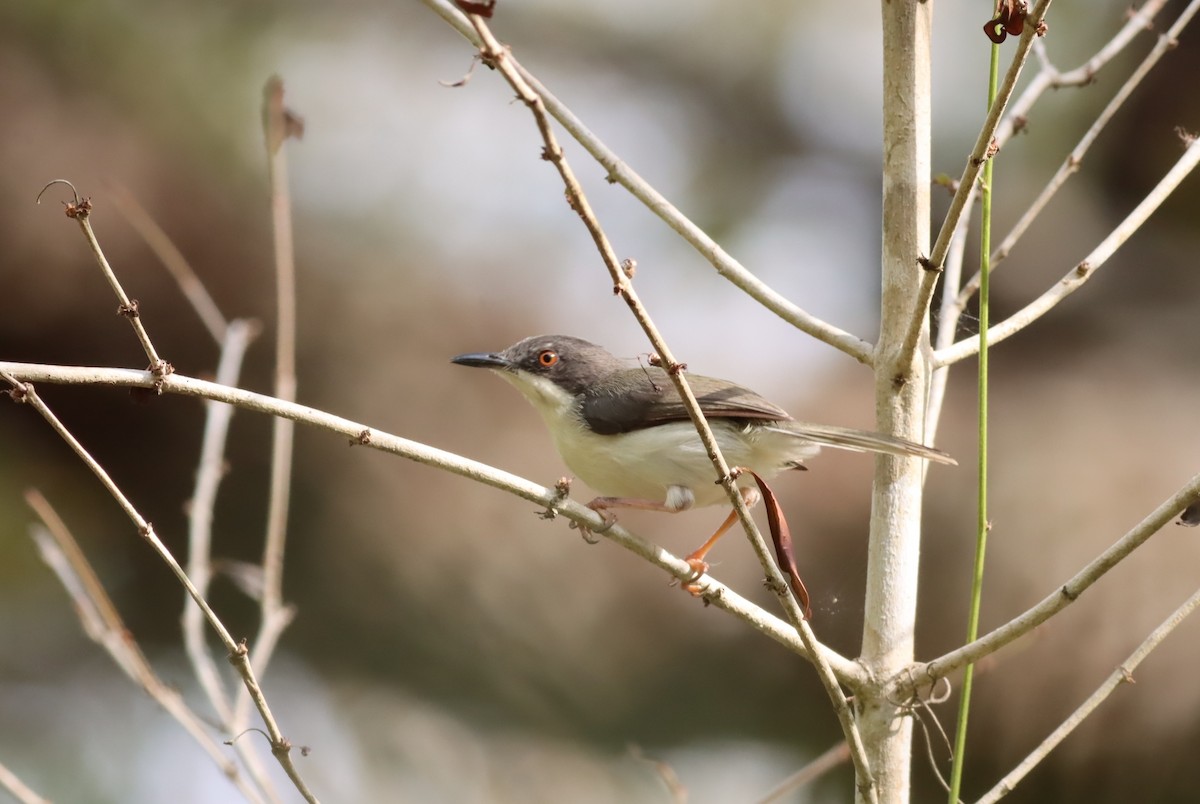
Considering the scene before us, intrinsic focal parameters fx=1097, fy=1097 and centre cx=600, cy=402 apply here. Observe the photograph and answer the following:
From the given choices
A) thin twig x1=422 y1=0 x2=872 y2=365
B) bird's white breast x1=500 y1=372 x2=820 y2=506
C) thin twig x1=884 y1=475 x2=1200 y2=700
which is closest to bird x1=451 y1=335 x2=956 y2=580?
bird's white breast x1=500 y1=372 x2=820 y2=506

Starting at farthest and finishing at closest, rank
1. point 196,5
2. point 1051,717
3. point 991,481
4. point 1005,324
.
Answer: point 196,5 < point 991,481 < point 1051,717 < point 1005,324

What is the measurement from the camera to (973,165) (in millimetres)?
2191

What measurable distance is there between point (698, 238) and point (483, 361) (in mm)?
1795

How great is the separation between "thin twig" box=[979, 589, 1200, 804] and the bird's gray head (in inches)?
88.1

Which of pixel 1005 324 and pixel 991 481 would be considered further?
pixel 991 481

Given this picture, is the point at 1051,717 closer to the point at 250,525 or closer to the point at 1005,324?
the point at 1005,324

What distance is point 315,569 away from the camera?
7723 millimetres

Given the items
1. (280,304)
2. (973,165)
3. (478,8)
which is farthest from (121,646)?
(973,165)

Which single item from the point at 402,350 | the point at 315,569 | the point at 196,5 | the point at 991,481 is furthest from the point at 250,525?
the point at 991,481

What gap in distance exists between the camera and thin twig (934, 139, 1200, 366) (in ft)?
9.27

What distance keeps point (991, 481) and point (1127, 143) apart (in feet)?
12.4

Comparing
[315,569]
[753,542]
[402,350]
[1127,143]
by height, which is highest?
[1127,143]

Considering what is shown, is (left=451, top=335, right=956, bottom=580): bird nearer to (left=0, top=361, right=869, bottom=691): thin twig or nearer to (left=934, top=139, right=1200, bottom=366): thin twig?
(left=934, top=139, right=1200, bottom=366): thin twig

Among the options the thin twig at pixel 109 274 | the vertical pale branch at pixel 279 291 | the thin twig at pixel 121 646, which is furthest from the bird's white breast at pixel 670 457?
the thin twig at pixel 109 274
